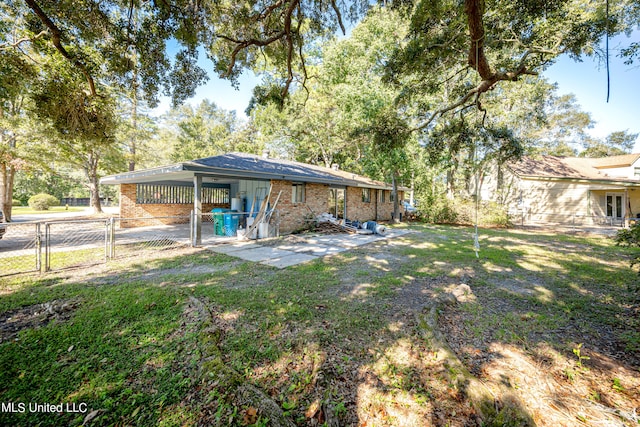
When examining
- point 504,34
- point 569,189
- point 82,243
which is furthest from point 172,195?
point 569,189

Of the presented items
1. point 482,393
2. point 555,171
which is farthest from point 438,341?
point 555,171

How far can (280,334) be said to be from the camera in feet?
10.5

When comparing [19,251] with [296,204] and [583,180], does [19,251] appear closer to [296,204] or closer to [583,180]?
[296,204]

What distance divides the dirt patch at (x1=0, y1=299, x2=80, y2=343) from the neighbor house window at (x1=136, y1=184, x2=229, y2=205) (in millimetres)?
11468

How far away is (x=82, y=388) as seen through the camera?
234 centimetres

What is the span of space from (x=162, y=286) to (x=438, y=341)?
188 inches

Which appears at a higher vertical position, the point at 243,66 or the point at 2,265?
the point at 243,66

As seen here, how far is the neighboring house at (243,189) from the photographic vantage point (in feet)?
29.7

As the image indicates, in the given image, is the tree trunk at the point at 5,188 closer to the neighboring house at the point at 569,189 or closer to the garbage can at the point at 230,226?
the garbage can at the point at 230,226

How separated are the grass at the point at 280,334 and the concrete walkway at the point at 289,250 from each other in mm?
829

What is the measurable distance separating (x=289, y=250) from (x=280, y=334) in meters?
4.99

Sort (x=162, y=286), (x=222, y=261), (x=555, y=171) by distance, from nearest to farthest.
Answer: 1. (x=162, y=286)
2. (x=222, y=261)
3. (x=555, y=171)

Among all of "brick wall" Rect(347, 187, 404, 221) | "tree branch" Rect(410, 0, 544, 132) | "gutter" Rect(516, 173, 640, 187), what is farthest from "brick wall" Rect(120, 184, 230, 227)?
"gutter" Rect(516, 173, 640, 187)

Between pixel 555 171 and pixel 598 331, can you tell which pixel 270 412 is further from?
pixel 555 171
